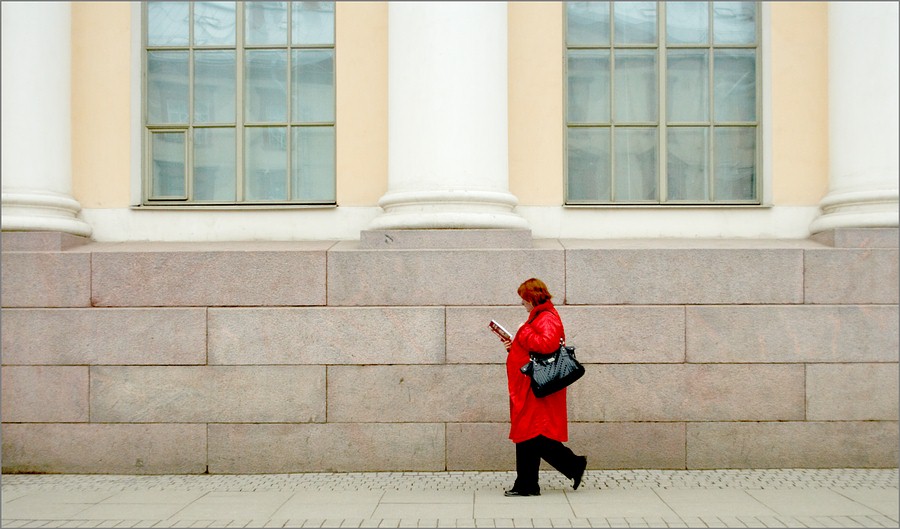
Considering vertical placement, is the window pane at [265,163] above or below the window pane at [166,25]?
below

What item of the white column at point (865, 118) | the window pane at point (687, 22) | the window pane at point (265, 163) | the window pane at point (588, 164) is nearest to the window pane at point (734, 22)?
the window pane at point (687, 22)

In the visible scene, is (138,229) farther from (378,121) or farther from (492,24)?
(492,24)

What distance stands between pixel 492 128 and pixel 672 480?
3798 mm

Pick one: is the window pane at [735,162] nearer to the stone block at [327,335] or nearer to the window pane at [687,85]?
the window pane at [687,85]

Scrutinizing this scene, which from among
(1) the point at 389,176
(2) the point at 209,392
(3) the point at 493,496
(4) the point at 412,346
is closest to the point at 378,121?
(1) the point at 389,176

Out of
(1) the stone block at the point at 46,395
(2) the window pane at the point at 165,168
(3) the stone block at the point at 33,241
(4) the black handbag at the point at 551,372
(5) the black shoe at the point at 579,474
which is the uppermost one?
(2) the window pane at the point at 165,168

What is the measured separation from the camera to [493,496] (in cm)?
785

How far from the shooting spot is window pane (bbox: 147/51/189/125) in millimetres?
10273

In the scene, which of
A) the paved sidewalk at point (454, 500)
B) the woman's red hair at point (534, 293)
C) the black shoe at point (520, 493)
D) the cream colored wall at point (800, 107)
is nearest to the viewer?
the paved sidewalk at point (454, 500)

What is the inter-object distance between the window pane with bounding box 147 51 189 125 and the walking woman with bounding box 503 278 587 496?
481cm

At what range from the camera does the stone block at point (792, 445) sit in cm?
886

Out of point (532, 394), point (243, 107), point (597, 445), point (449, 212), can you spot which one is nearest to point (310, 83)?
point (243, 107)

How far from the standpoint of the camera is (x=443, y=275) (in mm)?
8992

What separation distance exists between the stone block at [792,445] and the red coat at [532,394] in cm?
188
